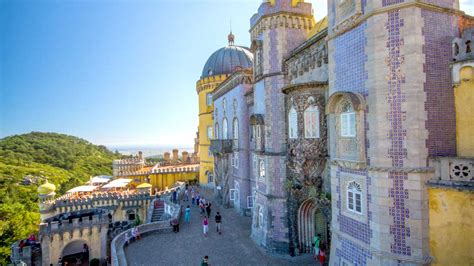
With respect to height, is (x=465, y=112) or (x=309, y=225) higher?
(x=465, y=112)

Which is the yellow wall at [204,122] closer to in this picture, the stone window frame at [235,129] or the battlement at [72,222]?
the stone window frame at [235,129]

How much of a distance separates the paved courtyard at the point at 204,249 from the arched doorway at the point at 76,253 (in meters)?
12.1

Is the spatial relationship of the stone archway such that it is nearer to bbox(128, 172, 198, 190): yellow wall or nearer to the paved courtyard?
the paved courtyard

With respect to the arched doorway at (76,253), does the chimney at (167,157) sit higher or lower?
higher

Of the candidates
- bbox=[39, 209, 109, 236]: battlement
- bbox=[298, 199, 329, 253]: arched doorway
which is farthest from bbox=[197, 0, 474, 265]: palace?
bbox=[39, 209, 109, 236]: battlement

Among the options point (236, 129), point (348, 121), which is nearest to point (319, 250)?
point (348, 121)

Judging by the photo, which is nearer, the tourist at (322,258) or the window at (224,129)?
the tourist at (322,258)

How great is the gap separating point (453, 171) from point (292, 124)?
7.31 metres

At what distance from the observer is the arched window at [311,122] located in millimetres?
12656

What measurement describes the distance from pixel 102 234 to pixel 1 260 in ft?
47.6

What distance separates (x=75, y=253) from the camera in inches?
1061

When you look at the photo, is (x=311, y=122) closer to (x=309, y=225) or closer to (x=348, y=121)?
(x=348, y=121)

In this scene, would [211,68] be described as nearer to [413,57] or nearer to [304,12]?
A: [304,12]

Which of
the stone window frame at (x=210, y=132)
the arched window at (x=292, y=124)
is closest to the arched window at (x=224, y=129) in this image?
the stone window frame at (x=210, y=132)
